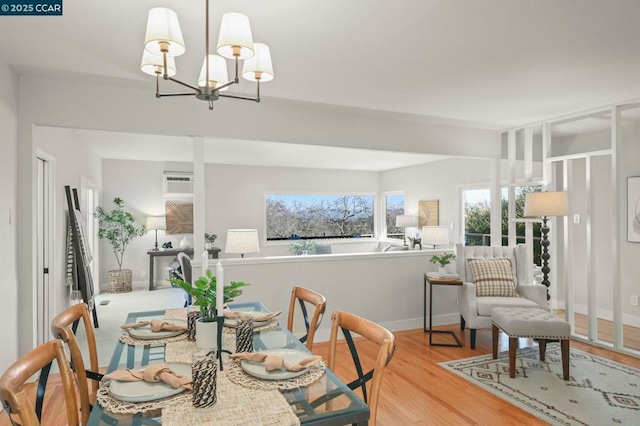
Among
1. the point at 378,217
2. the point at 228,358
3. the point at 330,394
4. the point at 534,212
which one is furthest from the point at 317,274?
the point at 378,217

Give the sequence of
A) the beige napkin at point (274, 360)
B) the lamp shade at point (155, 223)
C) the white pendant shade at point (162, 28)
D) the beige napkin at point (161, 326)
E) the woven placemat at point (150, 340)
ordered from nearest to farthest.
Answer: the beige napkin at point (274, 360)
the white pendant shade at point (162, 28)
the woven placemat at point (150, 340)
the beige napkin at point (161, 326)
the lamp shade at point (155, 223)

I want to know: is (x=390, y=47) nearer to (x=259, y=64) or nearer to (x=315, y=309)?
(x=259, y=64)

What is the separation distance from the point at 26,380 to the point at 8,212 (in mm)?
2197

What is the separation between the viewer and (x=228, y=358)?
162cm

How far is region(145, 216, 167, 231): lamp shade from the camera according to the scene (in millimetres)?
7207

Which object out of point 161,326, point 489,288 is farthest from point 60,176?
point 489,288

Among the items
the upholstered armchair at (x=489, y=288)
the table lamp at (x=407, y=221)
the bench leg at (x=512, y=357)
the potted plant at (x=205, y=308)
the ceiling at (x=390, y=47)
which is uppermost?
the ceiling at (x=390, y=47)

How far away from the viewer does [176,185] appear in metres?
7.40

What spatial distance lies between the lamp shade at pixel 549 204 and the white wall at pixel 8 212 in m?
4.66

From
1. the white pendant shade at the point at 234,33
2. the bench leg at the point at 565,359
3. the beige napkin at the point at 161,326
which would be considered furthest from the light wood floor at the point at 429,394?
the white pendant shade at the point at 234,33

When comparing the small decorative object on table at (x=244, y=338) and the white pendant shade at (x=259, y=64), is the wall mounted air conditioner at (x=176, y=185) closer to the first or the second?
the white pendant shade at (x=259, y=64)

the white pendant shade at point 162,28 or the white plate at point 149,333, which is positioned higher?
the white pendant shade at point 162,28

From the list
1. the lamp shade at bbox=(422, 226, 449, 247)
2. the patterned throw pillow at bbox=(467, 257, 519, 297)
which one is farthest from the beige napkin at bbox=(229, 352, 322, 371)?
the lamp shade at bbox=(422, 226, 449, 247)

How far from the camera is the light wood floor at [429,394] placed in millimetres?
2598
